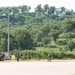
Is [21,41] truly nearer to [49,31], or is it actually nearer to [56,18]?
[49,31]

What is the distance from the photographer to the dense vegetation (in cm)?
10588

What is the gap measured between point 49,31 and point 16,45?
150 feet

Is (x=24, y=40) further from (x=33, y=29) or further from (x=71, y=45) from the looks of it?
(x=33, y=29)

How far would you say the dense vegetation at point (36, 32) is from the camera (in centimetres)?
10588
